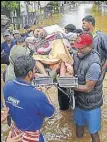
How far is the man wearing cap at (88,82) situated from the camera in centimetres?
419

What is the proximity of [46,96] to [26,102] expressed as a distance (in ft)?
0.80

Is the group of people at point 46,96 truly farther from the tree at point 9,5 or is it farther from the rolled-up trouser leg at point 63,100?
the tree at point 9,5

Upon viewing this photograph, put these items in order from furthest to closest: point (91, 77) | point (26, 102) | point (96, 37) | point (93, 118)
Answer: point (96, 37) < point (93, 118) < point (91, 77) < point (26, 102)

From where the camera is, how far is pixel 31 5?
31688 mm

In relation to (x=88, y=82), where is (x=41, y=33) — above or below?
above

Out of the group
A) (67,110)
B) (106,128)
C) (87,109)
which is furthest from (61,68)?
(67,110)

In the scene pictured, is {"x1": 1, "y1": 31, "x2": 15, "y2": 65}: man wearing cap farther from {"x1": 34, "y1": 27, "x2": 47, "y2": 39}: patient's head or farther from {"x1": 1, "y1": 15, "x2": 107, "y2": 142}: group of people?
{"x1": 34, "y1": 27, "x2": 47, "y2": 39}: patient's head

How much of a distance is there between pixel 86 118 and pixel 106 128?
1470mm

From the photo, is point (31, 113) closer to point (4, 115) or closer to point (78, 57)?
point (4, 115)

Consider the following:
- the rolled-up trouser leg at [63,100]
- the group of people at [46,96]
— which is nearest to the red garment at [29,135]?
the group of people at [46,96]

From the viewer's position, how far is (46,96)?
3324 mm

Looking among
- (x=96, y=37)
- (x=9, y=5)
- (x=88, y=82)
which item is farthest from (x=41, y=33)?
(x=9, y=5)

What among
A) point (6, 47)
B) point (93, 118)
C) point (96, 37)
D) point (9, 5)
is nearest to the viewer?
point (93, 118)

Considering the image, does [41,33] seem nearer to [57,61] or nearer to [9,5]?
[57,61]
